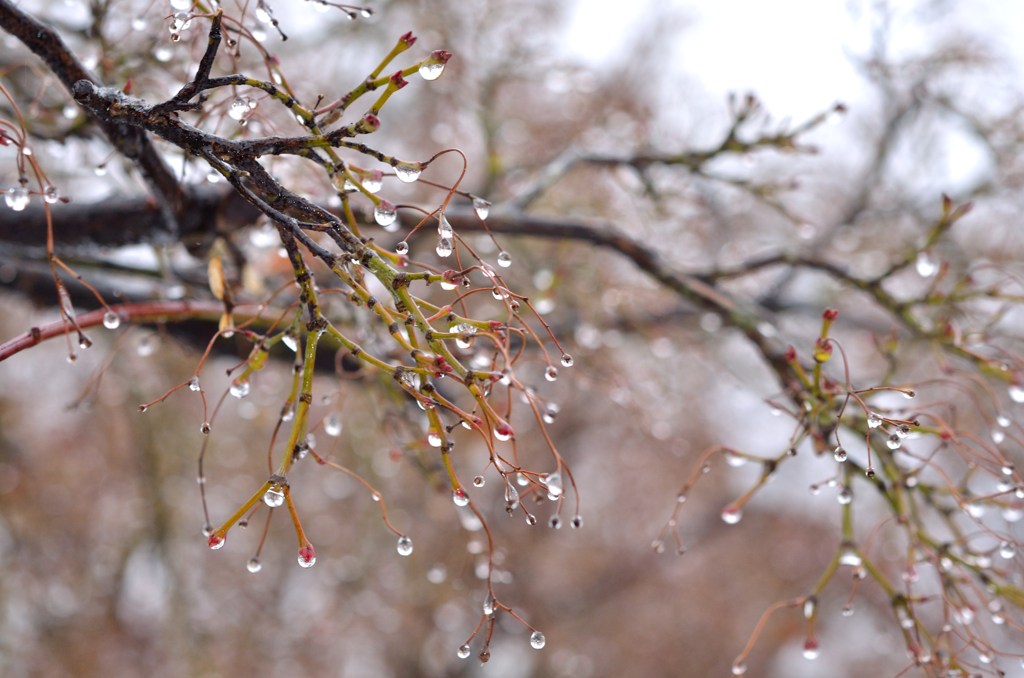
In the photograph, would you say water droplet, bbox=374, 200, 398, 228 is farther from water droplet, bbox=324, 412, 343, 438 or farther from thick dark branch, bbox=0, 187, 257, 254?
thick dark branch, bbox=0, 187, 257, 254

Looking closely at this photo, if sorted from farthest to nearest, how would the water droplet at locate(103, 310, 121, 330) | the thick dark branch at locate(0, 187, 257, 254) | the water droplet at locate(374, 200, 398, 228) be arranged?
the thick dark branch at locate(0, 187, 257, 254) → the water droplet at locate(103, 310, 121, 330) → the water droplet at locate(374, 200, 398, 228)

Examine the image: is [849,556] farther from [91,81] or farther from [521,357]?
[91,81]

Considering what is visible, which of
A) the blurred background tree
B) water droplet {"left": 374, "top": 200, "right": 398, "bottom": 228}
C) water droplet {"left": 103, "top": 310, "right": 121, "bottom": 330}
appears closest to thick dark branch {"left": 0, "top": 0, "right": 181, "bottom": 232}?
the blurred background tree

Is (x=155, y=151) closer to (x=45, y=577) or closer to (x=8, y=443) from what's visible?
(x=8, y=443)

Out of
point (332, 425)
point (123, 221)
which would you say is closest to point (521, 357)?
point (332, 425)

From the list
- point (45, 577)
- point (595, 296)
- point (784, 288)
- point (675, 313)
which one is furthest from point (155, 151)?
point (45, 577)

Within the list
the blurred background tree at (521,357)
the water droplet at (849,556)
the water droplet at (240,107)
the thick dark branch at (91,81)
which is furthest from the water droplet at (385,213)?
the water droplet at (849,556)
